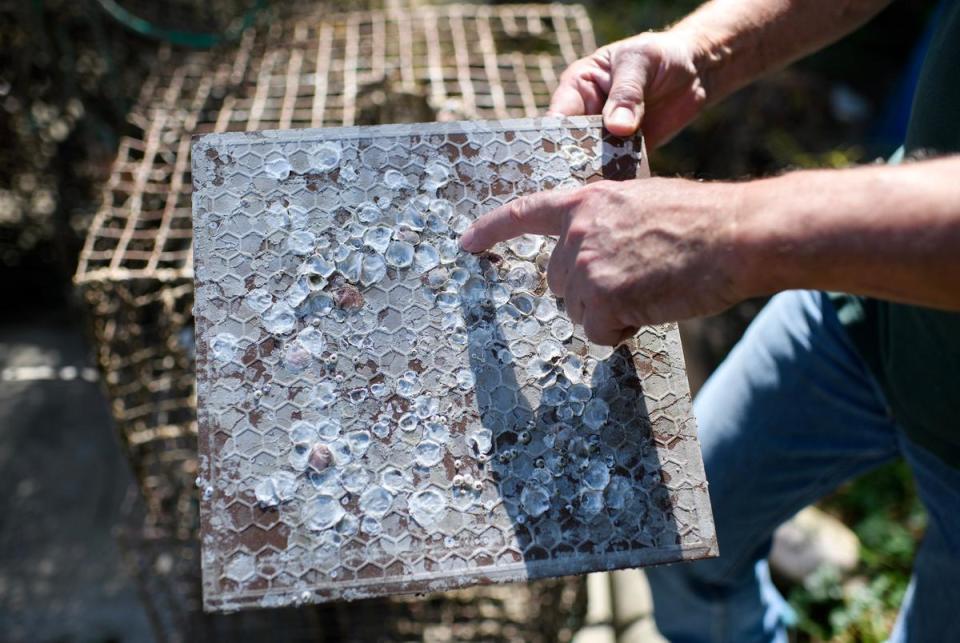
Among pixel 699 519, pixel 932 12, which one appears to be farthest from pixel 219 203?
pixel 932 12

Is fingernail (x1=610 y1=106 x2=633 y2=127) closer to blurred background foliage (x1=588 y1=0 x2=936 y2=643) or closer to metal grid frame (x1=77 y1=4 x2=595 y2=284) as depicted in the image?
metal grid frame (x1=77 y1=4 x2=595 y2=284)

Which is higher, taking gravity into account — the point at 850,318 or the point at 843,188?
the point at 843,188

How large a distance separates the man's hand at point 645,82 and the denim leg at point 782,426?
400 millimetres

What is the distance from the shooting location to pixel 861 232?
71 centimetres

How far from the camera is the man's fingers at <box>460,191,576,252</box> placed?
2.96ft

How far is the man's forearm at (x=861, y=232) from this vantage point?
0.69 metres

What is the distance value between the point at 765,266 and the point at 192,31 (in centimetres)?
177

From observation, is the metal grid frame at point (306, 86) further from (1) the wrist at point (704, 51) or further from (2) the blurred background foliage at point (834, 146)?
(2) the blurred background foliage at point (834, 146)

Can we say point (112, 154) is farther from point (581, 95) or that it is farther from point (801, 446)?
point (801, 446)

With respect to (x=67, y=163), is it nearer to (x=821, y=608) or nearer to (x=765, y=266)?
(x=765, y=266)

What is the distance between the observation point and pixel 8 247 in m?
2.32

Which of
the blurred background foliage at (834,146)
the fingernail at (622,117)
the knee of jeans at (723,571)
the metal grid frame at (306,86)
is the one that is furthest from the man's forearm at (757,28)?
the blurred background foliage at (834,146)

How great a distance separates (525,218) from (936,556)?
0.91 meters

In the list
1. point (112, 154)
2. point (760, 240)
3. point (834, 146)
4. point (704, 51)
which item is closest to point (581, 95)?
point (704, 51)
